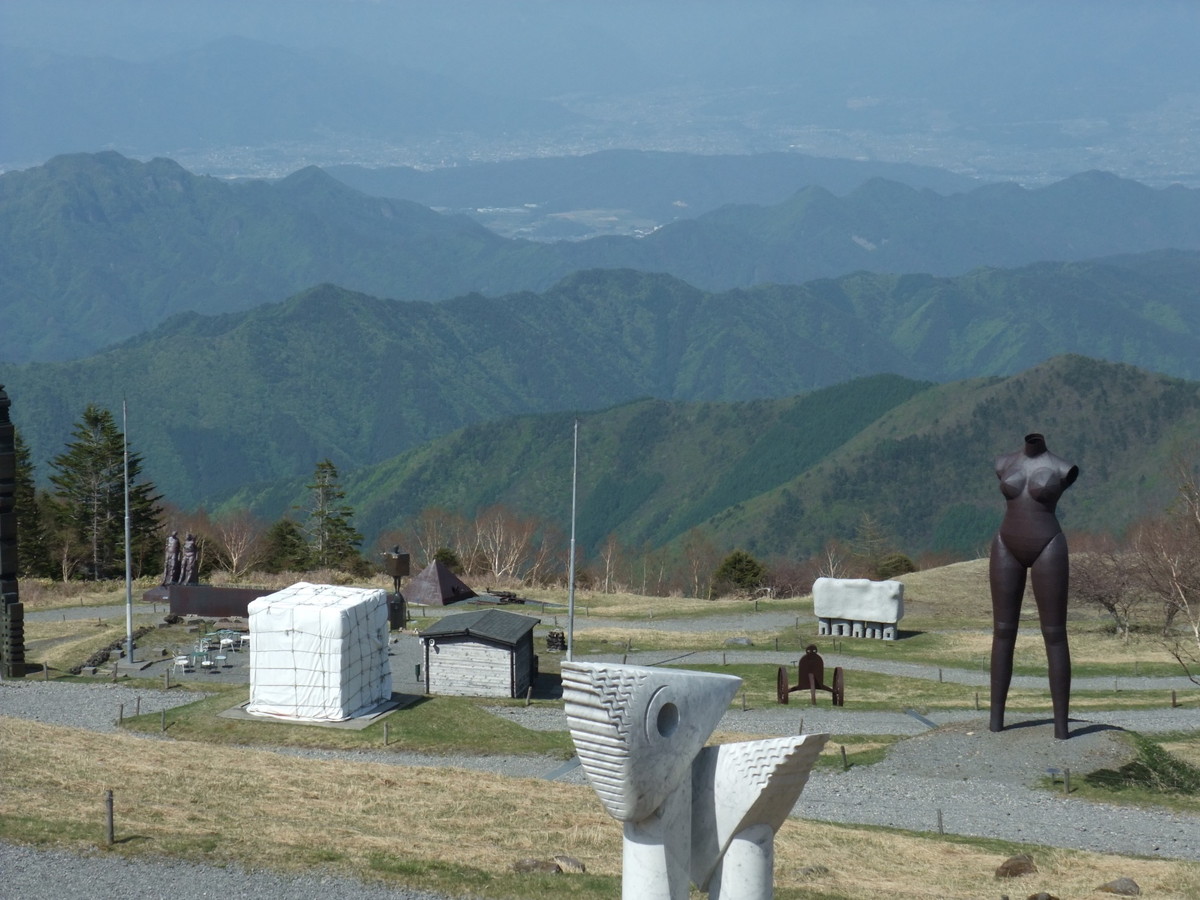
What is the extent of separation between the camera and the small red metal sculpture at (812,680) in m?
47.5

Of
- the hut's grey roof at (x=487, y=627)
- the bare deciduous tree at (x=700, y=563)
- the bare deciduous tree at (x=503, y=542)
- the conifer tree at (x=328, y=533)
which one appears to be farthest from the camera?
the bare deciduous tree at (x=700, y=563)

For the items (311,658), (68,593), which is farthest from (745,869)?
(68,593)

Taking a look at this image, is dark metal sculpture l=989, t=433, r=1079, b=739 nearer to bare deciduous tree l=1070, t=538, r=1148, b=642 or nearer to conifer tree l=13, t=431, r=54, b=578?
bare deciduous tree l=1070, t=538, r=1148, b=642

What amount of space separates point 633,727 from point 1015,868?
46.2ft

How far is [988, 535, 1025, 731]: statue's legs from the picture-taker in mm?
36000

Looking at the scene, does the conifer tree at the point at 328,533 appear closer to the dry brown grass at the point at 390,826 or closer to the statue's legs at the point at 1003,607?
the dry brown grass at the point at 390,826

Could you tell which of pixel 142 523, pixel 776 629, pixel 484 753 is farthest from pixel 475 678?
pixel 142 523

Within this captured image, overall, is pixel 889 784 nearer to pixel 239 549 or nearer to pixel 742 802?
pixel 742 802

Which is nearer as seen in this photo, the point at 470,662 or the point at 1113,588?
the point at 470,662

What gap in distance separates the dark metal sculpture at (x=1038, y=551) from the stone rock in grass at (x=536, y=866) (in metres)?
14.7

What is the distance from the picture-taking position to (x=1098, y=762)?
1388 inches

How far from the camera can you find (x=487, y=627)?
158 feet

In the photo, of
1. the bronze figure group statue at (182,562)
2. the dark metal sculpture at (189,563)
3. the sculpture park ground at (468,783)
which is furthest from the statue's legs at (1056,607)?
the bronze figure group statue at (182,562)

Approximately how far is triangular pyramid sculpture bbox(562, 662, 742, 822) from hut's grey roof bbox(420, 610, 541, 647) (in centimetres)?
3187
